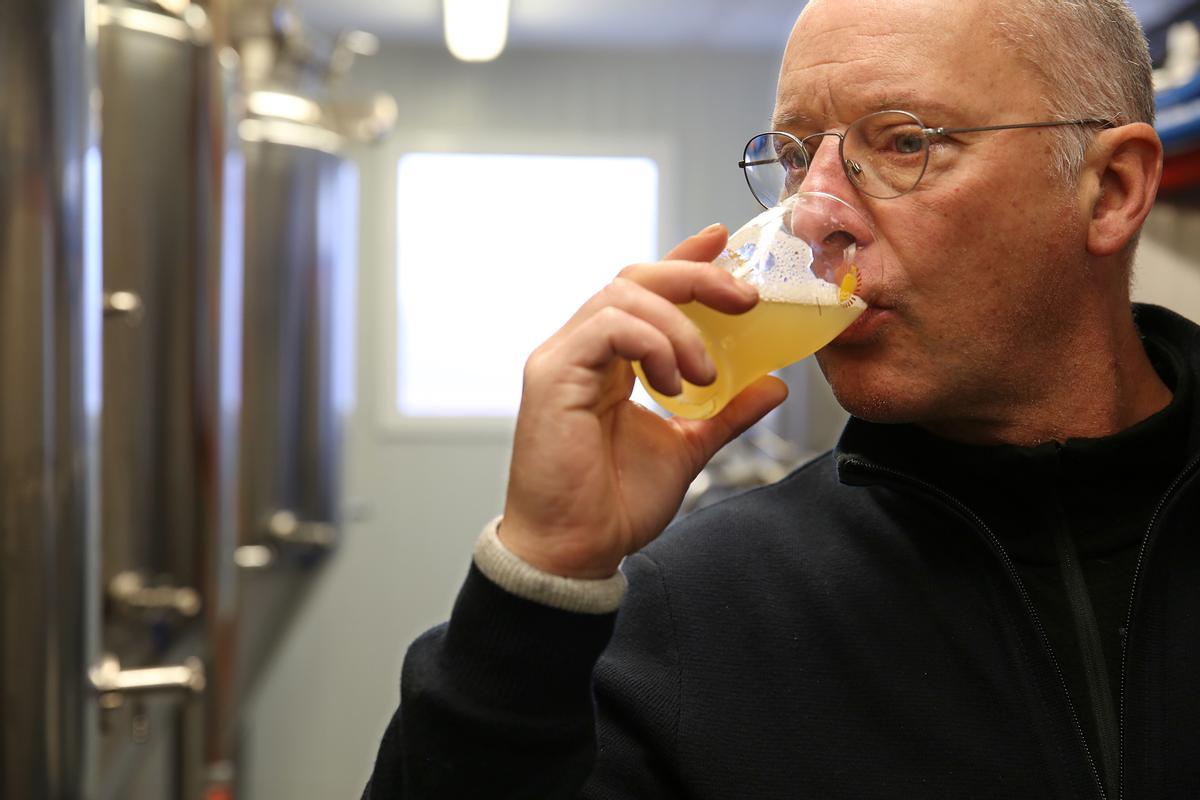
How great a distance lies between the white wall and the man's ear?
Result: 190 inches

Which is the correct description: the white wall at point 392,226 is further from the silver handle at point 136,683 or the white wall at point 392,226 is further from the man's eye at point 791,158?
the man's eye at point 791,158

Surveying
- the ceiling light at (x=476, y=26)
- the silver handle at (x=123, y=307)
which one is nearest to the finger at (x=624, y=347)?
the silver handle at (x=123, y=307)

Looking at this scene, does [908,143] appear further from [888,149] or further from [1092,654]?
[1092,654]

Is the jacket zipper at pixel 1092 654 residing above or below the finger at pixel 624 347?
below

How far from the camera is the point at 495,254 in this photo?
6.14 meters

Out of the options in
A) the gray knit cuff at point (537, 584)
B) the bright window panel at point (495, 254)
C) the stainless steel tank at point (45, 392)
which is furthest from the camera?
the bright window panel at point (495, 254)

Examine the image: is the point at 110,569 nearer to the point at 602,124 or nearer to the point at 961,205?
the point at 961,205

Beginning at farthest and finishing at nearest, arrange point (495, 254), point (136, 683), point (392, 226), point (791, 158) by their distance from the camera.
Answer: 1. point (495, 254)
2. point (392, 226)
3. point (136, 683)
4. point (791, 158)

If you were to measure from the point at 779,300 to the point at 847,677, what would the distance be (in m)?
0.37

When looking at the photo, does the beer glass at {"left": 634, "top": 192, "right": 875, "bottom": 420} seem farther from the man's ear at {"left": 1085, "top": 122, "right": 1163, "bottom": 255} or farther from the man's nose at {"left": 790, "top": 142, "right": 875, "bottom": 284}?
the man's ear at {"left": 1085, "top": 122, "right": 1163, "bottom": 255}

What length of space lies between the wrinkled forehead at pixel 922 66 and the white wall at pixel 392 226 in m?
4.90

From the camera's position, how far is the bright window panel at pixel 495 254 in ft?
19.7

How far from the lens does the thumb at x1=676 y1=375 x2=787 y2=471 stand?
987 mm

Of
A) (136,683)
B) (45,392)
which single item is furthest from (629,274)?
(136,683)
